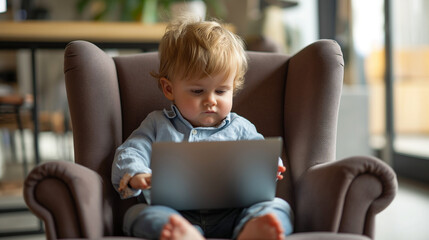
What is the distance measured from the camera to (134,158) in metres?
1.29

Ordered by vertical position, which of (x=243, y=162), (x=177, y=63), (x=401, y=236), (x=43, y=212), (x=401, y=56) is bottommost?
(x=401, y=236)

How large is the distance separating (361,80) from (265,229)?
147 inches

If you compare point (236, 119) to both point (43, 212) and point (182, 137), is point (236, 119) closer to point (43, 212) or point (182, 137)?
point (182, 137)

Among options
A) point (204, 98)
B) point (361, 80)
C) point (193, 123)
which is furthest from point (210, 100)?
point (361, 80)

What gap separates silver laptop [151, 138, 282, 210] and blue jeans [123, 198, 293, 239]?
3 cm

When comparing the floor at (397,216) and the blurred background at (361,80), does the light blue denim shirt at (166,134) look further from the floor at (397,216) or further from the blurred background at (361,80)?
the floor at (397,216)

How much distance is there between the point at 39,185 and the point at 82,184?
10cm

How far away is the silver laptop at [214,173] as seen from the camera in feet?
3.68

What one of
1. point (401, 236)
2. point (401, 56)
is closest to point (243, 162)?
point (401, 236)

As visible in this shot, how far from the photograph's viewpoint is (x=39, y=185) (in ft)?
Result: 3.83

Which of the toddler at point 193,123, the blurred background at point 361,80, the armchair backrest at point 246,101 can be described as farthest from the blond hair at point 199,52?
the blurred background at point 361,80

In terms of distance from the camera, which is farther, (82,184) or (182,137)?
(182,137)

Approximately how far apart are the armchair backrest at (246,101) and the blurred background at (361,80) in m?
0.75

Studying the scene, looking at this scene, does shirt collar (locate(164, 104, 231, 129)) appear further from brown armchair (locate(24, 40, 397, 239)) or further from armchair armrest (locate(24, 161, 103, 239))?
armchair armrest (locate(24, 161, 103, 239))
